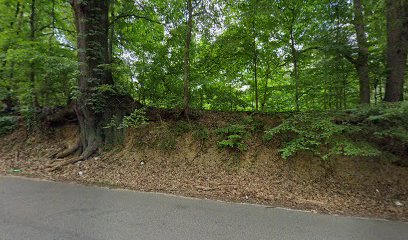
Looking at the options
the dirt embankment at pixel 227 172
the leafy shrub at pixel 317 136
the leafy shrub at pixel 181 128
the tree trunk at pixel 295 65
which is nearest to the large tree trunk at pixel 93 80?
the dirt embankment at pixel 227 172

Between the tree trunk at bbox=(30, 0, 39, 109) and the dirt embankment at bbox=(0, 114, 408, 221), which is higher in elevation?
the tree trunk at bbox=(30, 0, 39, 109)

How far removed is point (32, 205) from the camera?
15.6 feet

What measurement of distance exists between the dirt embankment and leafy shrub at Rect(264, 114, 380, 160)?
16.7 inches

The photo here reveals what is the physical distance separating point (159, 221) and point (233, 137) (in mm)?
3919

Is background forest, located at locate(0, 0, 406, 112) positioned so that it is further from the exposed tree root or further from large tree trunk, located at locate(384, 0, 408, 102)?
the exposed tree root

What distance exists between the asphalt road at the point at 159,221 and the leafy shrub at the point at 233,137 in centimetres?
249

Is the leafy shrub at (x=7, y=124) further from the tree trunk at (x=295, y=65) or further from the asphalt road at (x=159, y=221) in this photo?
the tree trunk at (x=295, y=65)

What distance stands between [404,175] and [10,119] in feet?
48.7

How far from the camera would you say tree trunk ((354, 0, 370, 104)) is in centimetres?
692

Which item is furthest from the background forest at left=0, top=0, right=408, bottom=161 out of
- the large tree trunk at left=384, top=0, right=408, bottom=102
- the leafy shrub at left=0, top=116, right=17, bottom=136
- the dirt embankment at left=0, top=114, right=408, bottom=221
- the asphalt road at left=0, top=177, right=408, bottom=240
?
the asphalt road at left=0, top=177, right=408, bottom=240

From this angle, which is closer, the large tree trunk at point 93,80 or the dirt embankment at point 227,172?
the dirt embankment at point 227,172

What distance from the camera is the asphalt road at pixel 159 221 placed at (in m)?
3.64

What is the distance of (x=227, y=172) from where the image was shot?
6.88 m

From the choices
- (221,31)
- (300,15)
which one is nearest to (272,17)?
(300,15)
